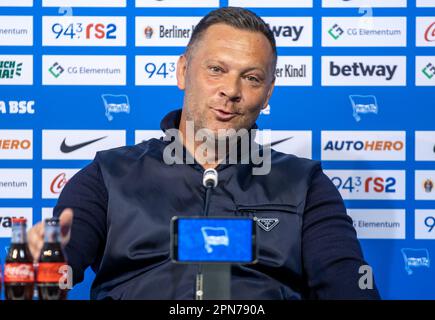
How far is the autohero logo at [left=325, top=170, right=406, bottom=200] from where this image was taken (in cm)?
246

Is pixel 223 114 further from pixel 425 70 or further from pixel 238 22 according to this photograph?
pixel 425 70

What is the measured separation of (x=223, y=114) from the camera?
1.67 m

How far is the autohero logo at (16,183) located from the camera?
8.10ft

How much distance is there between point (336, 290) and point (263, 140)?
3.46ft

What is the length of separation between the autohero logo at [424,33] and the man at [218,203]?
0.98 meters

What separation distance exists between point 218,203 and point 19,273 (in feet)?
2.10

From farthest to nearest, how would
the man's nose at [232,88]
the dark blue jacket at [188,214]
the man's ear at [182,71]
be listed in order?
the man's ear at [182,71] < the man's nose at [232,88] < the dark blue jacket at [188,214]

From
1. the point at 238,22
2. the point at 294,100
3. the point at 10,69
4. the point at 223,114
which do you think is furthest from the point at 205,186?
the point at 10,69

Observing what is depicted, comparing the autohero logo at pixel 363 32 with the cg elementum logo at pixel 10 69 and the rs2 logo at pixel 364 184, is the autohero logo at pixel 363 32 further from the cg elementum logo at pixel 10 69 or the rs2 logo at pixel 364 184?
the cg elementum logo at pixel 10 69

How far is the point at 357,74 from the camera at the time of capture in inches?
97.0

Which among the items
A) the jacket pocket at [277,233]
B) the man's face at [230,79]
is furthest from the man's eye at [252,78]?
the jacket pocket at [277,233]

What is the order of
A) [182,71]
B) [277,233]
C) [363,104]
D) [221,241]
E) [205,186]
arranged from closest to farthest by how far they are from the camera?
[221,241] → [205,186] → [277,233] → [182,71] → [363,104]
